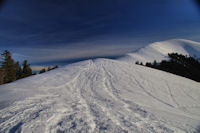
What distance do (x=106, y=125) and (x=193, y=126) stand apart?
2.50 meters

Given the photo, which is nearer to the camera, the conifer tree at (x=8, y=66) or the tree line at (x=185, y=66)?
the tree line at (x=185, y=66)

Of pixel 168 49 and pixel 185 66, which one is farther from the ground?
pixel 168 49

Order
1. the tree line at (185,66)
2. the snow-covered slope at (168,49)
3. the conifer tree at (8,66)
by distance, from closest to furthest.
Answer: the tree line at (185,66) → the conifer tree at (8,66) → the snow-covered slope at (168,49)

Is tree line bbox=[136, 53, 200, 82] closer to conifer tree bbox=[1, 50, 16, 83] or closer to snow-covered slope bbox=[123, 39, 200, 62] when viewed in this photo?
conifer tree bbox=[1, 50, 16, 83]

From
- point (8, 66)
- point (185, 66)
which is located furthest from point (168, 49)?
point (8, 66)

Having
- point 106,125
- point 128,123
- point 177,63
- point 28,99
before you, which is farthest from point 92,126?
point 177,63

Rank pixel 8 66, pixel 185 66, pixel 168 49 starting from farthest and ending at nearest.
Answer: pixel 168 49 → pixel 8 66 → pixel 185 66

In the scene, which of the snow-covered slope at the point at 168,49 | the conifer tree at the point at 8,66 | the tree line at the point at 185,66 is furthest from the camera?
the snow-covered slope at the point at 168,49

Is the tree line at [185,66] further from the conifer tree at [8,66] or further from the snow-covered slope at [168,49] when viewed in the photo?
the snow-covered slope at [168,49]

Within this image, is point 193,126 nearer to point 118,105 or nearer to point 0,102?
point 118,105

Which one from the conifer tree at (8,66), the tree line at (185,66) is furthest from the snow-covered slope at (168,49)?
the conifer tree at (8,66)

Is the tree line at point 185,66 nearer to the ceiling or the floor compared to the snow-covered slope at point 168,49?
nearer to the floor

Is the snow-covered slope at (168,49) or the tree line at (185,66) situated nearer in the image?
the tree line at (185,66)

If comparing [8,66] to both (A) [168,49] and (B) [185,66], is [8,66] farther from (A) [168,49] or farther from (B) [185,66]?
(A) [168,49]
